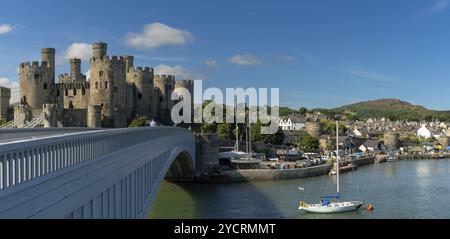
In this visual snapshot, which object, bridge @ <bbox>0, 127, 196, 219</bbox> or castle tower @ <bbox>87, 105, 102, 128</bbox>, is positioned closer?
bridge @ <bbox>0, 127, 196, 219</bbox>

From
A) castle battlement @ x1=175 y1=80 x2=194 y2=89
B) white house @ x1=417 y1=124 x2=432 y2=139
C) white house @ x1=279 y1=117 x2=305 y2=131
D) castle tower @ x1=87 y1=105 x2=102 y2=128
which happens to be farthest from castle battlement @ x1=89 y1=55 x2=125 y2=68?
white house @ x1=417 y1=124 x2=432 y2=139

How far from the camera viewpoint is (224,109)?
197 ft

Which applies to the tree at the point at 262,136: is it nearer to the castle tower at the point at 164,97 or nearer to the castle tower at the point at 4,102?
the castle tower at the point at 164,97

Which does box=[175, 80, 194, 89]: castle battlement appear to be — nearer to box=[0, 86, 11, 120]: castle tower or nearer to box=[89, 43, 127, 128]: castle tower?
box=[89, 43, 127, 128]: castle tower

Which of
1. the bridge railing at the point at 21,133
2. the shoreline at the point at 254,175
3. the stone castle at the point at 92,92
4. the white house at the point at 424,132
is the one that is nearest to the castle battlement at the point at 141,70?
the stone castle at the point at 92,92

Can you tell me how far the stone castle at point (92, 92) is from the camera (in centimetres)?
4078

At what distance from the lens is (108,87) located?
141 ft

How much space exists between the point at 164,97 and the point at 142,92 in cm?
316

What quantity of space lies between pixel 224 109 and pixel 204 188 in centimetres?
2945

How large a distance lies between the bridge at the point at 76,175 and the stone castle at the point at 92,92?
2826 centimetres

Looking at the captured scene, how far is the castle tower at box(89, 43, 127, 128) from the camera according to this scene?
42906mm

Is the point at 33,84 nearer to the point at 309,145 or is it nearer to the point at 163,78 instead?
the point at 163,78

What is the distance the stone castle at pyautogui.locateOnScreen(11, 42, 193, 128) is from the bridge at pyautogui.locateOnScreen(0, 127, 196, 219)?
2826 cm
